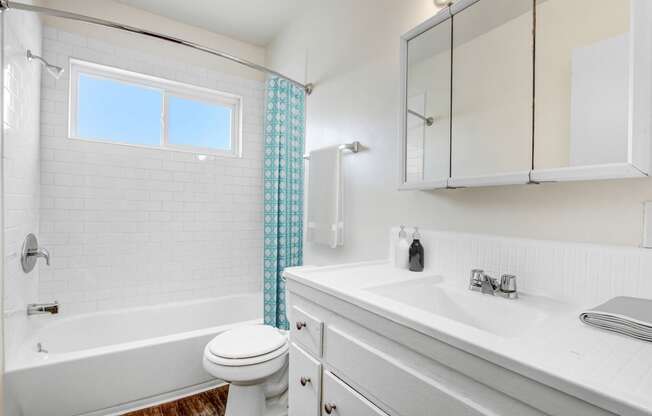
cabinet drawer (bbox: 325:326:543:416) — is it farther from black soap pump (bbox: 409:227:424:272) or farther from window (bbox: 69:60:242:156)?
window (bbox: 69:60:242:156)

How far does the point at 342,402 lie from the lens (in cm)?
97

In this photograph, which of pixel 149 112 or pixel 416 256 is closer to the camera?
pixel 416 256

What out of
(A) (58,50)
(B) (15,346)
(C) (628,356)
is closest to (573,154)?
(C) (628,356)

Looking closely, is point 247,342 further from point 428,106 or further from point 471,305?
point 428,106

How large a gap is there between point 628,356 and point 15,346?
2374mm

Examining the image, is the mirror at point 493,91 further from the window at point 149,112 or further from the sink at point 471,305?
the window at point 149,112

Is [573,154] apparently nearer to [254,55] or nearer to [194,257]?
[194,257]

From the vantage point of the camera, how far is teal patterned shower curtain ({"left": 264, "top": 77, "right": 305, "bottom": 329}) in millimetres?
2254

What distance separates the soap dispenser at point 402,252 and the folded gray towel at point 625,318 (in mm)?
734

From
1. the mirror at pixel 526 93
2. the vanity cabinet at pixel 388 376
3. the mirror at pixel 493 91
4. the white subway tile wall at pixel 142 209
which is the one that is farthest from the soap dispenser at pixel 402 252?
the white subway tile wall at pixel 142 209

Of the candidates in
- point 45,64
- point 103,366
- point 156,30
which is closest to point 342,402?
point 103,366

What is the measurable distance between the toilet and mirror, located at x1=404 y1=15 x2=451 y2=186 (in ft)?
3.61

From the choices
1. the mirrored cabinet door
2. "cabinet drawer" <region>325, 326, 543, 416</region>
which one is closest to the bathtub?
"cabinet drawer" <region>325, 326, 543, 416</region>

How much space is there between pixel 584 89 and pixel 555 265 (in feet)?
1.73
